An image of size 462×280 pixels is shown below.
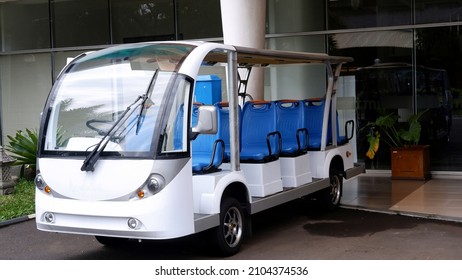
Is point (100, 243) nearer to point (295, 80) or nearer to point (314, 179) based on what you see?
point (314, 179)

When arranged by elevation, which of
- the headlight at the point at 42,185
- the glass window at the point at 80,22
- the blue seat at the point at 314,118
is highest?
the glass window at the point at 80,22

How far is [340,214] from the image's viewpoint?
940 centimetres

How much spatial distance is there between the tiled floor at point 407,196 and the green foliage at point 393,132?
718mm

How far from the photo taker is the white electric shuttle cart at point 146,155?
6.00 metres

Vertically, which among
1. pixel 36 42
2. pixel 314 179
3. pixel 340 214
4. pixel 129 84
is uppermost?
pixel 36 42

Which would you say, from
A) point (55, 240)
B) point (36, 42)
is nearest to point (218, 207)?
point (55, 240)

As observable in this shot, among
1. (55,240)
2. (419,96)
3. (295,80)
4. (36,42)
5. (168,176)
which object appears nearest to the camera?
(168,176)

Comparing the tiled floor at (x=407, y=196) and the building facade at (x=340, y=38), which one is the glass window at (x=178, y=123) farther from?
the building facade at (x=340, y=38)

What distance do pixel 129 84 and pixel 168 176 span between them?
110 centimetres

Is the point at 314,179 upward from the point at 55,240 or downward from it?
upward

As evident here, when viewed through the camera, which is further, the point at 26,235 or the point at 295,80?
the point at 295,80

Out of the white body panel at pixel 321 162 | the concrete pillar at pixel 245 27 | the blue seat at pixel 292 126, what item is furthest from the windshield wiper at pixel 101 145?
the concrete pillar at pixel 245 27

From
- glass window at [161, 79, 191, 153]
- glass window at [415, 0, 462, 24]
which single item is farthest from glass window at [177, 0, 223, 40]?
glass window at [161, 79, 191, 153]

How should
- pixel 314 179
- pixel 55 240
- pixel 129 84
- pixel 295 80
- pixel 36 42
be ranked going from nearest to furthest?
pixel 129 84 < pixel 55 240 < pixel 314 179 < pixel 295 80 < pixel 36 42
